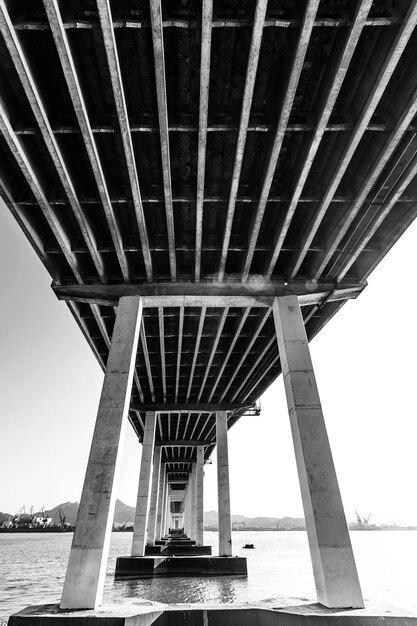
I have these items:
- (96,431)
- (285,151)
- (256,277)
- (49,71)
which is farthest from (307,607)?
(49,71)

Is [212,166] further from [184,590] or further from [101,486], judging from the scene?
[184,590]

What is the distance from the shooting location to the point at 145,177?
9867 millimetres

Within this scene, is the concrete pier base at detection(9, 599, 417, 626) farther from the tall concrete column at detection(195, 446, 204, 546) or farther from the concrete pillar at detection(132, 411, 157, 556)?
the tall concrete column at detection(195, 446, 204, 546)

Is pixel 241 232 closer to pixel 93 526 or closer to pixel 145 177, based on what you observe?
pixel 145 177

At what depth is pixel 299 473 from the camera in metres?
9.76

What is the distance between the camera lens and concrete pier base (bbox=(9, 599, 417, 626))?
6.50 meters

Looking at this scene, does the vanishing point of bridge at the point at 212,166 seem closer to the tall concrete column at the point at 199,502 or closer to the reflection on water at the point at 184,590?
the reflection on water at the point at 184,590

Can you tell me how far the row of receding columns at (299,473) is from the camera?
8.06 metres

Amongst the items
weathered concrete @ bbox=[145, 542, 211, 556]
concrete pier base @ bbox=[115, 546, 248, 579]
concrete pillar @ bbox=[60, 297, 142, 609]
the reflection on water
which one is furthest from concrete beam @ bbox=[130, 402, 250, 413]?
concrete pillar @ bbox=[60, 297, 142, 609]

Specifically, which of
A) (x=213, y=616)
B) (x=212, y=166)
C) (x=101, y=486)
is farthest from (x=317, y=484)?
(x=212, y=166)

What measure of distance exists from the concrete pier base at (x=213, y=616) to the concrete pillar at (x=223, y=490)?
15866mm

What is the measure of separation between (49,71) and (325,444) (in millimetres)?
10181

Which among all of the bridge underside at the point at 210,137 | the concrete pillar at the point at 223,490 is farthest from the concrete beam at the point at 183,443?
the bridge underside at the point at 210,137

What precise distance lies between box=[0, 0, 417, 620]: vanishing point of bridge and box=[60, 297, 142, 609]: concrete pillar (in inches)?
1.6
